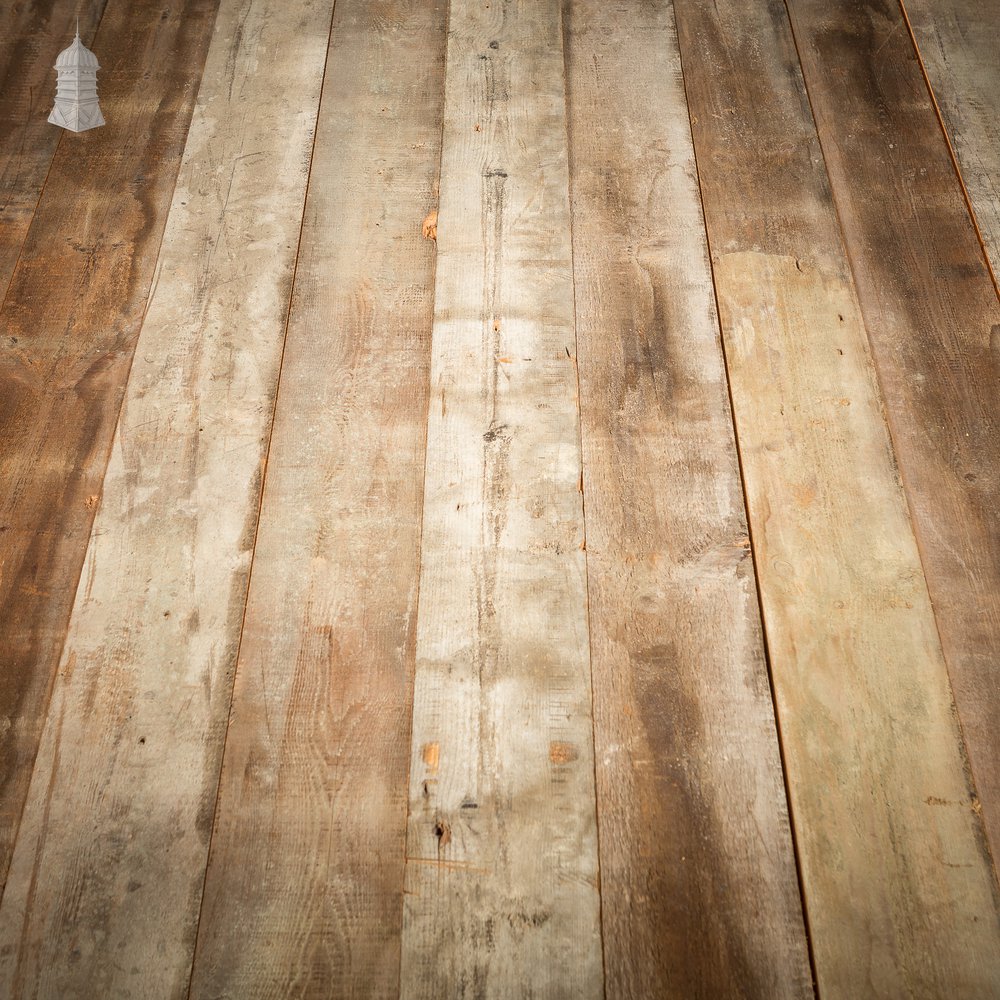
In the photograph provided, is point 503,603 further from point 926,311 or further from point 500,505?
point 926,311

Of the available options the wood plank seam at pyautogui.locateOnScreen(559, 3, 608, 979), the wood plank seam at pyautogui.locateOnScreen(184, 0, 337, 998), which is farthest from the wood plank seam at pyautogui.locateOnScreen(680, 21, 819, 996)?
the wood plank seam at pyautogui.locateOnScreen(184, 0, 337, 998)

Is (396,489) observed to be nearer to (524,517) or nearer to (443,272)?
(524,517)

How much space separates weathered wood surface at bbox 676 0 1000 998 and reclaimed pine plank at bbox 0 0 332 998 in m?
0.79

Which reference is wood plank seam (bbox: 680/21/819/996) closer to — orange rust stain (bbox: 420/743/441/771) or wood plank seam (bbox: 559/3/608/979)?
wood plank seam (bbox: 559/3/608/979)

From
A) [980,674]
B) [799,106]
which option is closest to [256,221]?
[799,106]

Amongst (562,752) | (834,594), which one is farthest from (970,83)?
(562,752)

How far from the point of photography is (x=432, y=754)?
115cm

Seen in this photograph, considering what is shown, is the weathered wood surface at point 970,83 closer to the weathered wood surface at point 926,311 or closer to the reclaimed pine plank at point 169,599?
the weathered wood surface at point 926,311

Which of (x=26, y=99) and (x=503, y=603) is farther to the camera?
(x=26, y=99)

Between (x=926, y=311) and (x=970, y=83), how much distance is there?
627mm

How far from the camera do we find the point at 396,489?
132 centimetres

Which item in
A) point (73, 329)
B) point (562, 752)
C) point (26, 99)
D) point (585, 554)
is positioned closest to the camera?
point (562, 752)

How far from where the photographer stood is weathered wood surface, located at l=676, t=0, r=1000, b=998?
1.07 metres

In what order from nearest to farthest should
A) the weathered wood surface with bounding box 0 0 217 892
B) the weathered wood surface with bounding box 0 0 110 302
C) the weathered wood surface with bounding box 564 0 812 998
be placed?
1. the weathered wood surface with bounding box 564 0 812 998
2. the weathered wood surface with bounding box 0 0 217 892
3. the weathered wood surface with bounding box 0 0 110 302
